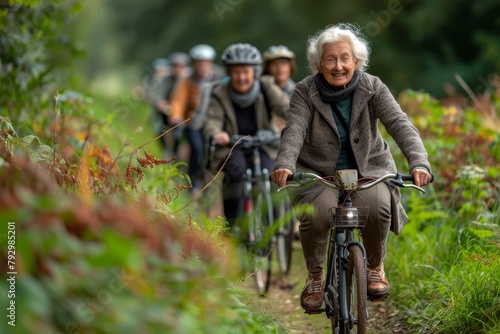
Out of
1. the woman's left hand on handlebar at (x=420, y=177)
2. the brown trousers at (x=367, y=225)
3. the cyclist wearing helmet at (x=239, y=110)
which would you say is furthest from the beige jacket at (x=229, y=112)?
the woman's left hand on handlebar at (x=420, y=177)

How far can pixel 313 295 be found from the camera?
231 inches

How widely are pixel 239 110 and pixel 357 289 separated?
4.09m

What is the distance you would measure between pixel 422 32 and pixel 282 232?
12444mm

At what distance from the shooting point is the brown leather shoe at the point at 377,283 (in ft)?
18.9

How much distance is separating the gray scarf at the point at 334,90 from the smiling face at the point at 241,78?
122 inches

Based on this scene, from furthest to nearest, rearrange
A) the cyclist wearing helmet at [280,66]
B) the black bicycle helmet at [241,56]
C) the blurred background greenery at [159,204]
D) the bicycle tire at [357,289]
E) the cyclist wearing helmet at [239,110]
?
the cyclist wearing helmet at [280,66] → the black bicycle helmet at [241,56] → the cyclist wearing helmet at [239,110] → the bicycle tire at [357,289] → the blurred background greenery at [159,204]

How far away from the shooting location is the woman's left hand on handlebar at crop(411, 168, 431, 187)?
5219mm

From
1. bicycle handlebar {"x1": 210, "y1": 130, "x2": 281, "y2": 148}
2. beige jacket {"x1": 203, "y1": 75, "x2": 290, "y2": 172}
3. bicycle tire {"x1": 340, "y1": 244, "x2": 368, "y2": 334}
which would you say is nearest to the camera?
bicycle tire {"x1": 340, "y1": 244, "x2": 368, "y2": 334}

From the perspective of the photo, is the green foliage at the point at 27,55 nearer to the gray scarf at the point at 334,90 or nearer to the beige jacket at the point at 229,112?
the beige jacket at the point at 229,112

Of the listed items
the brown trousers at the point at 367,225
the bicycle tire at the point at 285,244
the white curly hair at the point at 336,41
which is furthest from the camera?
the bicycle tire at the point at 285,244

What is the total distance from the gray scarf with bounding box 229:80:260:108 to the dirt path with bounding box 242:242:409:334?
5.44ft

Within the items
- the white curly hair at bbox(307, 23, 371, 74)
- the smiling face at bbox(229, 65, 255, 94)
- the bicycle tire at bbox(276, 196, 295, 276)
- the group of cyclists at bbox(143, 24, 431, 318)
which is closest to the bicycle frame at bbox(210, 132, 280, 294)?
the bicycle tire at bbox(276, 196, 295, 276)

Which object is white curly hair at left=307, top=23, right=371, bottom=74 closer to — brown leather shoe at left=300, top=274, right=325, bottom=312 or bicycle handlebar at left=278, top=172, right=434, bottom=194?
bicycle handlebar at left=278, top=172, right=434, bottom=194

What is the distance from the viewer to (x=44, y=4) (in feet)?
29.7
